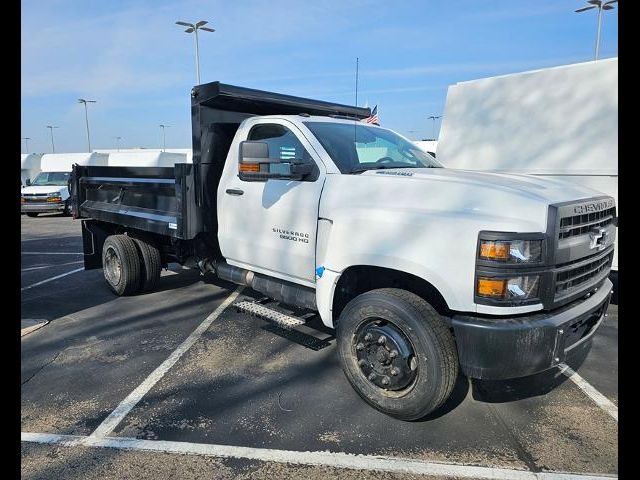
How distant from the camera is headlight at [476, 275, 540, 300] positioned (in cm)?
278

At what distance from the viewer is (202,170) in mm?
5039

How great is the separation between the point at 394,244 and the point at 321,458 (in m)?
1.43

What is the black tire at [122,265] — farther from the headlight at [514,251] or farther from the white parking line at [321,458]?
the headlight at [514,251]

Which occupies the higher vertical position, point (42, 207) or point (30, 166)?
point (30, 166)

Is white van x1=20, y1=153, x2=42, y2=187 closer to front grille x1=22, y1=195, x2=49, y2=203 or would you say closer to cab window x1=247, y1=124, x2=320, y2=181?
front grille x1=22, y1=195, x2=49, y2=203

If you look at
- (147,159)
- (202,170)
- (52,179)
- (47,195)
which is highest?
(147,159)

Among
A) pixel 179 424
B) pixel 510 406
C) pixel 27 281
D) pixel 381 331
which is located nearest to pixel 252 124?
pixel 381 331

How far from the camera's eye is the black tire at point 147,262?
253 inches

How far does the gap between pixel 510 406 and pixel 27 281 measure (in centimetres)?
744

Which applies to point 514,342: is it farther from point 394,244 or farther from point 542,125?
point 542,125

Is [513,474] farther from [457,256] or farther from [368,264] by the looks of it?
[368,264]

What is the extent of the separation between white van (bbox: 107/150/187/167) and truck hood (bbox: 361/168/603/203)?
22872mm

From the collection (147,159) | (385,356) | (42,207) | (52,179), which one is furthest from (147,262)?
(147,159)

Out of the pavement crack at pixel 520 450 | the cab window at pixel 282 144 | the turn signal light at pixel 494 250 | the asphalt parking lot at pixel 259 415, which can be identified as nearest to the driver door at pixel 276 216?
the cab window at pixel 282 144
